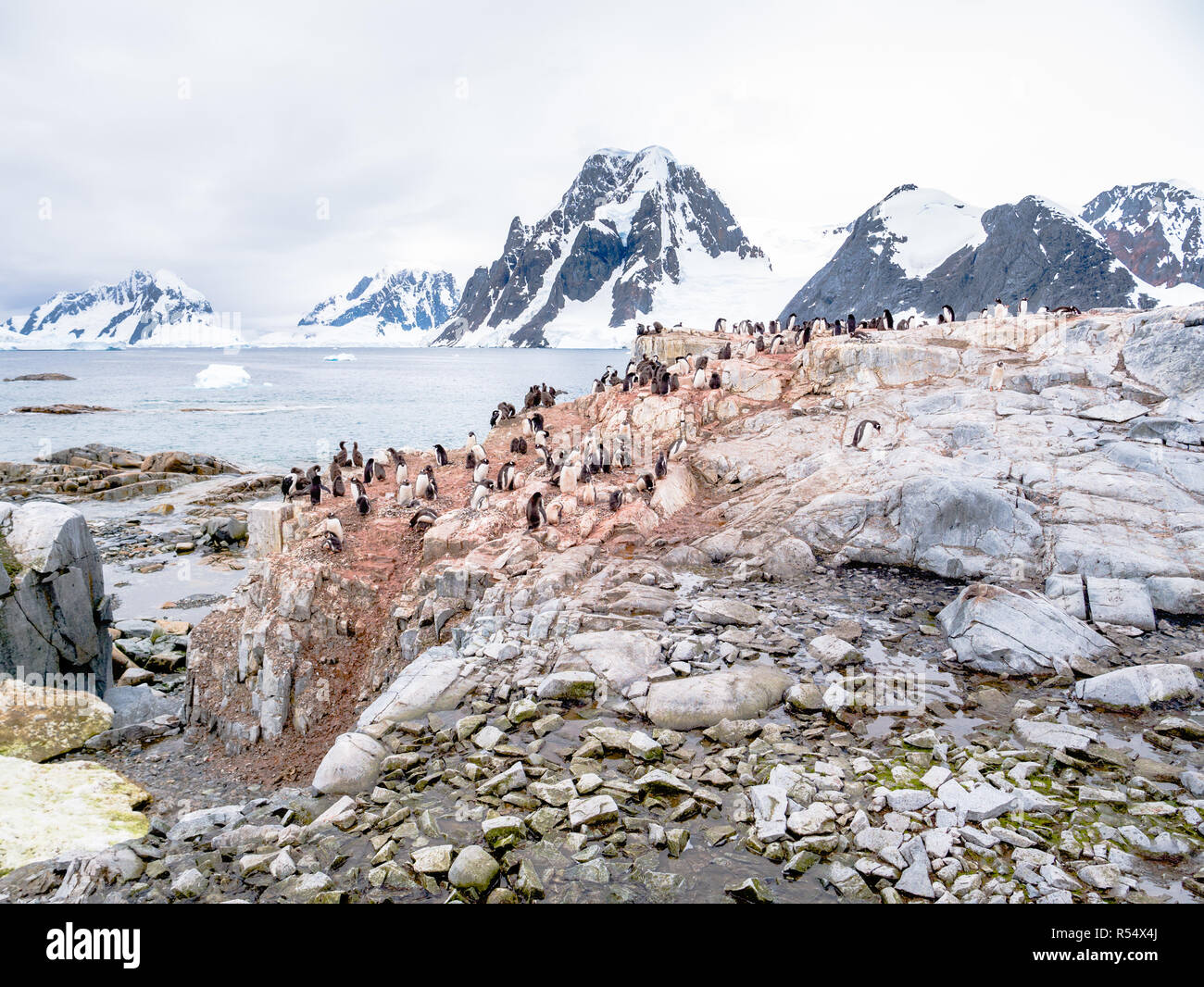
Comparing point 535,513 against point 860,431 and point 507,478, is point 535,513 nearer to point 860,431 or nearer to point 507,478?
point 507,478

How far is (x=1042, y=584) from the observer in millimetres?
8406

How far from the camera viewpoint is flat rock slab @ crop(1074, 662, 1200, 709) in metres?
5.94

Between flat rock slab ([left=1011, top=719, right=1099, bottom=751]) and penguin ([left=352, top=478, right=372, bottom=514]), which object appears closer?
flat rock slab ([left=1011, top=719, right=1099, bottom=751])

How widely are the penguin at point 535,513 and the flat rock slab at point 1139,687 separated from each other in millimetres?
7581

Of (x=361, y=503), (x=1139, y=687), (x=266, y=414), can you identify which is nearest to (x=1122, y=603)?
(x=1139, y=687)

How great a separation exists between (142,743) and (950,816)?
35.7ft

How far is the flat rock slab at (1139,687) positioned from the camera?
19.5 feet

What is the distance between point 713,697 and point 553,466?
26.8ft

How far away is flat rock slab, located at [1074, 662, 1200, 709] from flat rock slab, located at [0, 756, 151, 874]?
28.3ft

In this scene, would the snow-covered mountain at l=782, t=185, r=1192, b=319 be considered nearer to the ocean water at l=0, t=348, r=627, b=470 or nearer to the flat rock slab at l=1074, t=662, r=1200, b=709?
the ocean water at l=0, t=348, r=627, b=470

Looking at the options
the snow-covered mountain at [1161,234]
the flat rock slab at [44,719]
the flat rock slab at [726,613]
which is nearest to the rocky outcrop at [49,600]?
the flat rock slab at [44,719]

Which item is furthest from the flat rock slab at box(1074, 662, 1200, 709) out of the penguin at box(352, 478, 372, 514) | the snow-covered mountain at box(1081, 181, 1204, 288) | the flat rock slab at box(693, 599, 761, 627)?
the snow-covered mountain at box(1081, 181, 1204, 288)
